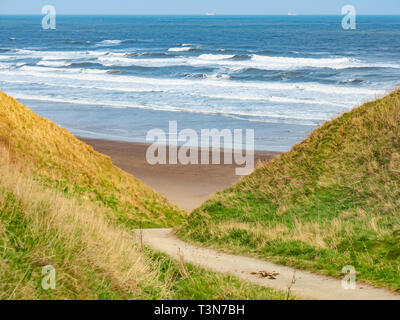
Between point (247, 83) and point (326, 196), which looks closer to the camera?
point (326, 196)

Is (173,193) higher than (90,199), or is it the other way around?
(90,199)

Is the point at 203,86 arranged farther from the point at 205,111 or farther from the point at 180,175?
the point at 180,175

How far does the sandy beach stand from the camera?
65.7 feet

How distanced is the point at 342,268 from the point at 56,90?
4147cm

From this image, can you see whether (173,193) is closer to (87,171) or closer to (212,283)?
(87,171)

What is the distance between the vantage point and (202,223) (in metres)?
12.5

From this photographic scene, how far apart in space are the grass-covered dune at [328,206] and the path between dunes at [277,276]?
0.77 feet

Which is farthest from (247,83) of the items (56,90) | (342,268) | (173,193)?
(342,268)

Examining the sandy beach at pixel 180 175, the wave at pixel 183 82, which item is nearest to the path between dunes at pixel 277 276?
the sandy beach at pixel 180 175

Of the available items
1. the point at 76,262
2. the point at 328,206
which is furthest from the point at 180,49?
the point at 76,262

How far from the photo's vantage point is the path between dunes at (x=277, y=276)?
690cm

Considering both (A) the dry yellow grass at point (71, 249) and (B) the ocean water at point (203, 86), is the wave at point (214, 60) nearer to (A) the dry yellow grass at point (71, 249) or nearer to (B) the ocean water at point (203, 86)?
(B) the ocean water at point (203, 86)
